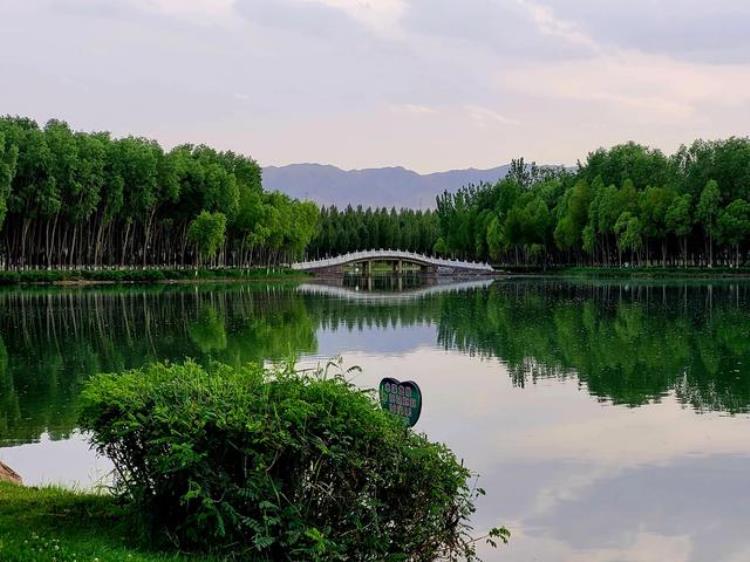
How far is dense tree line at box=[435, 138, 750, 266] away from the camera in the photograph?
2879 inches

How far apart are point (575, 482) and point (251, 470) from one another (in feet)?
18.9

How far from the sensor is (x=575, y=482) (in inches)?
433

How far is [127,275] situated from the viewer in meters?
64.1

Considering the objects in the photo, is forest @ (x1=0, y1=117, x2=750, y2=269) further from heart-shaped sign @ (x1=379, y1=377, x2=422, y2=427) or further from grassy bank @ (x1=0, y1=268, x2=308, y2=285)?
heart-shaped sign @ (x1=379, y1=377, x2=422, y2=427)

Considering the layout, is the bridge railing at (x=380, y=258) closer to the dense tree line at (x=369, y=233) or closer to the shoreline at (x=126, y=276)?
the shoreline at (x=126, y=276)

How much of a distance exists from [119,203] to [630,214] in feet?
136

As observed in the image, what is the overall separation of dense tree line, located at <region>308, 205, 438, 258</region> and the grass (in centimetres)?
12376

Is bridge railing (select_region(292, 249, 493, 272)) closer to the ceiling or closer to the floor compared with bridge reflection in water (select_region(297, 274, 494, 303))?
closer to the ceiling

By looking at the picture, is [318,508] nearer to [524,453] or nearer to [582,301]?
[524,453]

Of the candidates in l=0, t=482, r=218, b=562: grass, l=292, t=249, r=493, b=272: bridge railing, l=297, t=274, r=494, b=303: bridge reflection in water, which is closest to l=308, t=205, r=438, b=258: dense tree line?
l=292, t=249, r=493, b=272: bridge railing

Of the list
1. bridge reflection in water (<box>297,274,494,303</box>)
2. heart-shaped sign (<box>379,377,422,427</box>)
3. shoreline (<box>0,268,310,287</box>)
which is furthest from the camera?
shoreline (<box>0,268,310,287</box>)

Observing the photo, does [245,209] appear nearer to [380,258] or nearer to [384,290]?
Answer: [384,290]

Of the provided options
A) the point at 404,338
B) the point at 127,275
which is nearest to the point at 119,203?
the point at 127,275

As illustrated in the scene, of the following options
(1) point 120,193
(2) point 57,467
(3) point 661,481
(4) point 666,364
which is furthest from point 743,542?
(1) point 120,193
